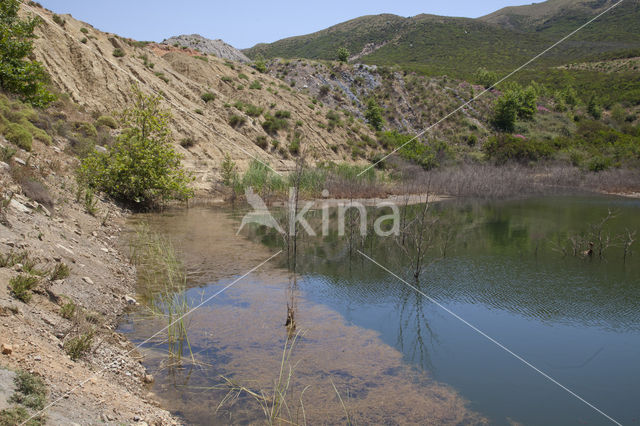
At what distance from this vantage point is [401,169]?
29562mm

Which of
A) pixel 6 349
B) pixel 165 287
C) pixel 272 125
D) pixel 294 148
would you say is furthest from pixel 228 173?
pixel 6 349

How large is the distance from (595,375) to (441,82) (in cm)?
5121

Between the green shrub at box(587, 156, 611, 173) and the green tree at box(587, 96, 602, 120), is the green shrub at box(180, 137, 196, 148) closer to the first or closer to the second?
the green shrub at box(587, 156, 611, 173)

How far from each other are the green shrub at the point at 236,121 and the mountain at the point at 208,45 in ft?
118

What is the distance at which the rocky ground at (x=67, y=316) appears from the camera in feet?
12.6

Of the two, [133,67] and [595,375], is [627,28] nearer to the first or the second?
[133,67]

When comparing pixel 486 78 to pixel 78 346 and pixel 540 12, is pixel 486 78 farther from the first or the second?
pixel 540 12

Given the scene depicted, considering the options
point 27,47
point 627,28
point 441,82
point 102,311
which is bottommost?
point 102,311

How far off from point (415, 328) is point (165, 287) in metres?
3.83

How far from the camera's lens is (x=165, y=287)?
7.49 m

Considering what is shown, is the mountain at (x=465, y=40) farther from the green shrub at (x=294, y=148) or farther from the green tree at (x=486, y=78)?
the green shrub at (x=294, y=148)

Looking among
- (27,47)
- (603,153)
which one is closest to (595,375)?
(27,47)

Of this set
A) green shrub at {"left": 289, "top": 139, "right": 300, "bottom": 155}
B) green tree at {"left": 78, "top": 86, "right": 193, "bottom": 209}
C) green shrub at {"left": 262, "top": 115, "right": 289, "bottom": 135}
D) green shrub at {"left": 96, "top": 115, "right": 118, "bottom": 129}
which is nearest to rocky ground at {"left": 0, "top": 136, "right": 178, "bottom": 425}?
green tree at {"left": 78, "top": 86, "right": 193, "bottom": 209}

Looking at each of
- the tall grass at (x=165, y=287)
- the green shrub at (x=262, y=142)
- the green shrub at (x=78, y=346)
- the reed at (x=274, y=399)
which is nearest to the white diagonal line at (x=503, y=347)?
the reed at (x=274, y=399)
